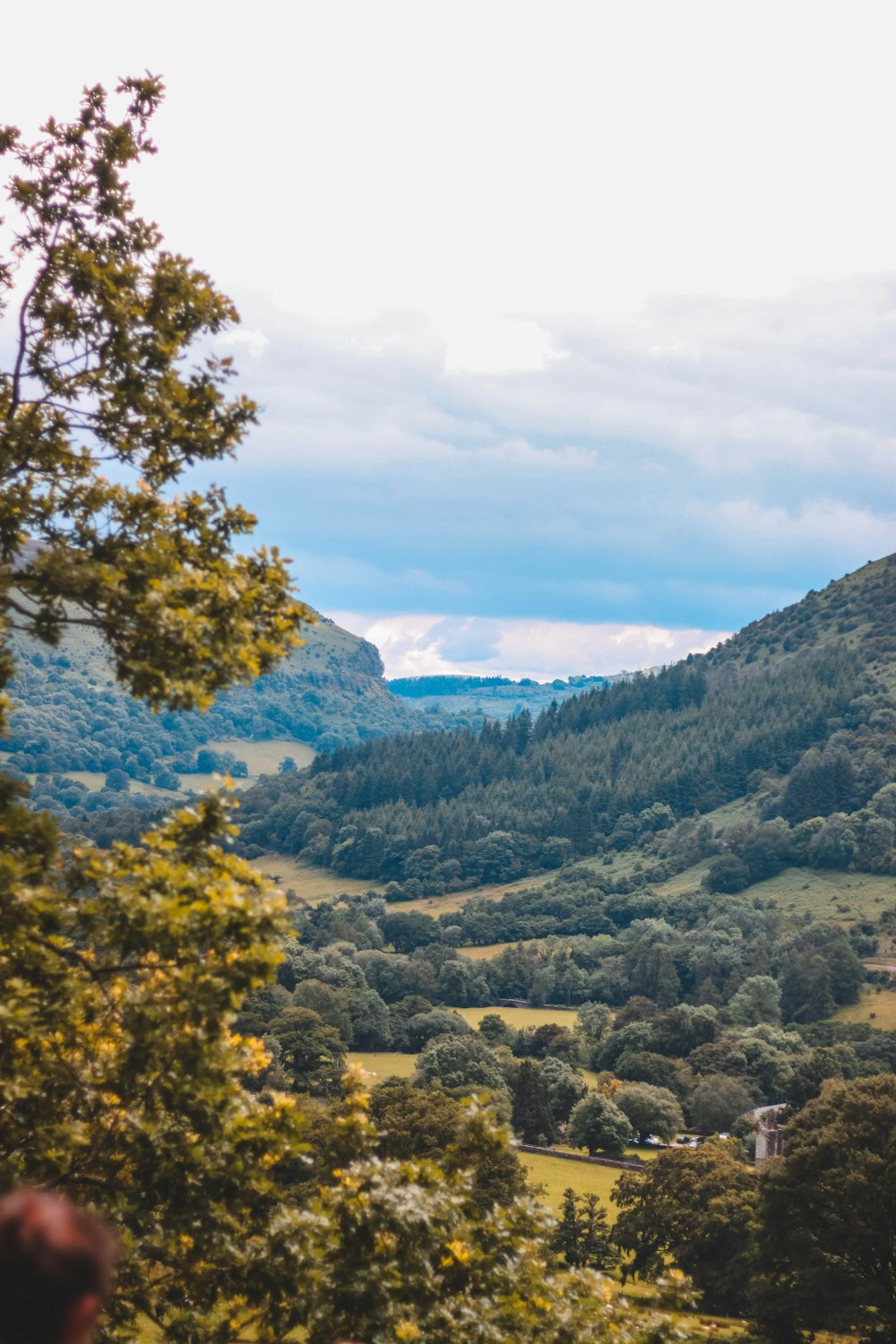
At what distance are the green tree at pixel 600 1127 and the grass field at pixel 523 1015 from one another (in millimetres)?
36904

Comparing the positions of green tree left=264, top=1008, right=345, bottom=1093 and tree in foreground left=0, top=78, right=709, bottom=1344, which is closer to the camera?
tree in foreground left=0, top=78, right=709, bottom=1344

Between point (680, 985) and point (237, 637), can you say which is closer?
point (237, 637)

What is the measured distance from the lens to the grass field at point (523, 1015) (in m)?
112

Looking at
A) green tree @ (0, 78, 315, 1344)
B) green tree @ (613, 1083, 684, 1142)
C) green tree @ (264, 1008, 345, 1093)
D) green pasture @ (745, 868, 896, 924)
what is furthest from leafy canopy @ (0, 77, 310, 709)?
green pasture @ (745, 868, 896, 924)

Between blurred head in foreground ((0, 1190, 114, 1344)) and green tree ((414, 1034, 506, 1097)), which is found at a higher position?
blurred head in foreground ((0, 1190, 114, 1344))

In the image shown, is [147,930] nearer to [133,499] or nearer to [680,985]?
[133,499]

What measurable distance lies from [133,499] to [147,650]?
2.59 m

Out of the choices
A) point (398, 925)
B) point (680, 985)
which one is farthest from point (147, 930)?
point (398, 925)

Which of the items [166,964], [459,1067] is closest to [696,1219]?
[459,1067]

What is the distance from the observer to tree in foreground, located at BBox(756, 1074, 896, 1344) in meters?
34.5

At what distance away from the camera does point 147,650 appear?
1055 centimetres

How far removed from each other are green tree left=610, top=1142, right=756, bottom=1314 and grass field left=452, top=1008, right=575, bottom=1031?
194 feet

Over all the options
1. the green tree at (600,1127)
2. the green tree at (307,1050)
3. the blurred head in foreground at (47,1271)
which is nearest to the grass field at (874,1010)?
the green tree at (600,1127)

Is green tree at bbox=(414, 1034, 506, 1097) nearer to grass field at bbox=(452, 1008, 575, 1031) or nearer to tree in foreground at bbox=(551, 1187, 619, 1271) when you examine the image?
tree in foreground at bbox=(551, 1187, 619, 1271)
